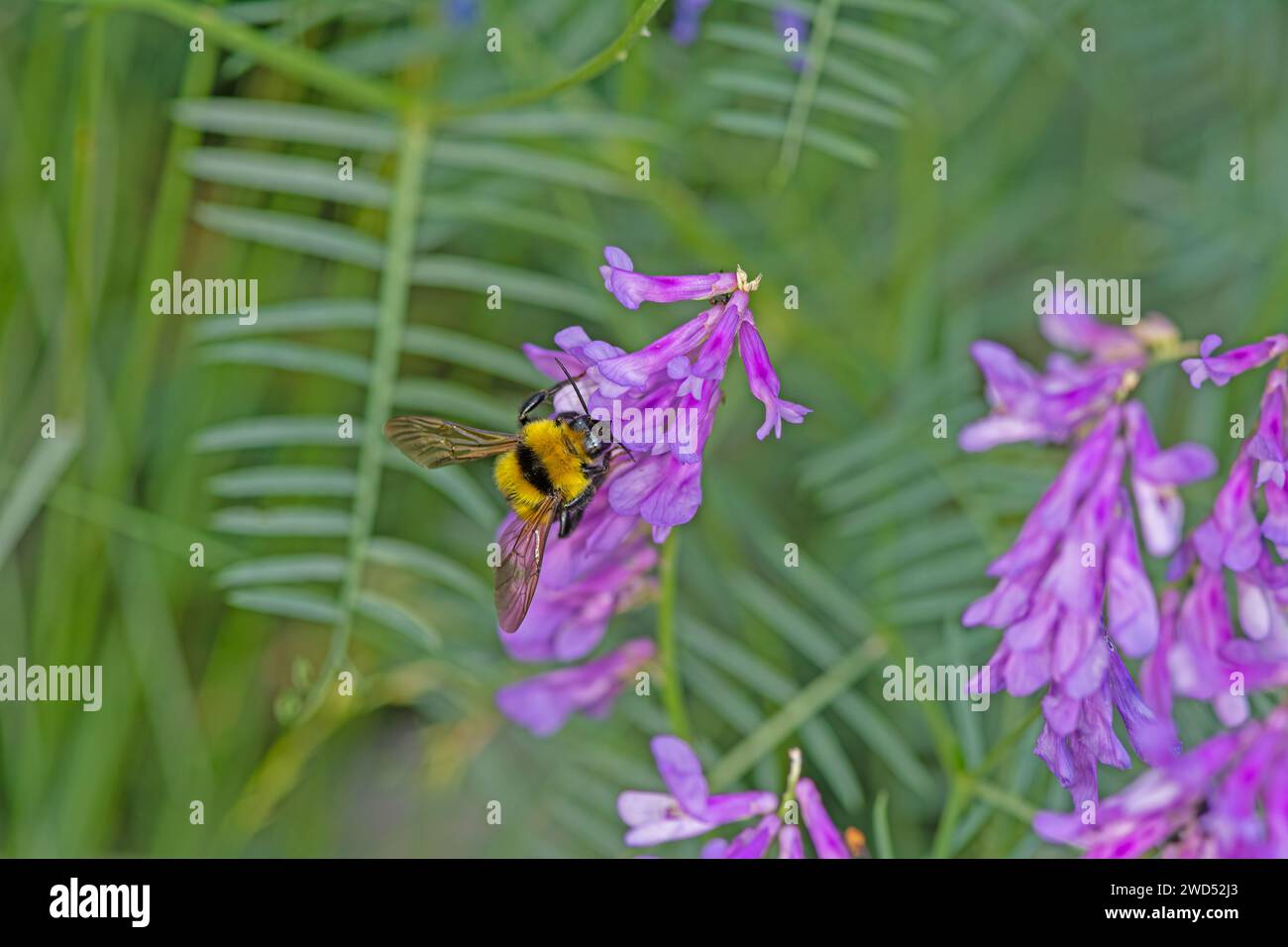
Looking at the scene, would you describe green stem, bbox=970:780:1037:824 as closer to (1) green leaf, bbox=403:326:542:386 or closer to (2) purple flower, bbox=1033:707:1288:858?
(2) purple flower, bbox=1033:707:1288:858

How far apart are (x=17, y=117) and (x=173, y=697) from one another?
3.74ft

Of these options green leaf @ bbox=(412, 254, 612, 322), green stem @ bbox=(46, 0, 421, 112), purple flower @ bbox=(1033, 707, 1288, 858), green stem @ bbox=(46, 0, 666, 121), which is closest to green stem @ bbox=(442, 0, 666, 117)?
green stem @ bbox=(46, 0, 666, 121)

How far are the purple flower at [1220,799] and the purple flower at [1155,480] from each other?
0.21 metres

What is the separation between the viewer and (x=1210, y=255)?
2395 millimetres

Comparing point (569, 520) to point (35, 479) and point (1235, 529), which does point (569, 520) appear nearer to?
point (1235, 529)

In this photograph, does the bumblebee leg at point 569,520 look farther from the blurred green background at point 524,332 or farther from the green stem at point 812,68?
the green stem at point 812,68

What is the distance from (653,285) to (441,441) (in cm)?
46

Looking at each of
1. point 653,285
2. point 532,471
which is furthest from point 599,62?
point 532,471

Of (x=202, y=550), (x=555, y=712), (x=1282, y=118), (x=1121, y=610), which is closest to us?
(x=1121, y=610)

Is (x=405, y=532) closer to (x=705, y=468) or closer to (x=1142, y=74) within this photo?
(x=705, y=468)
